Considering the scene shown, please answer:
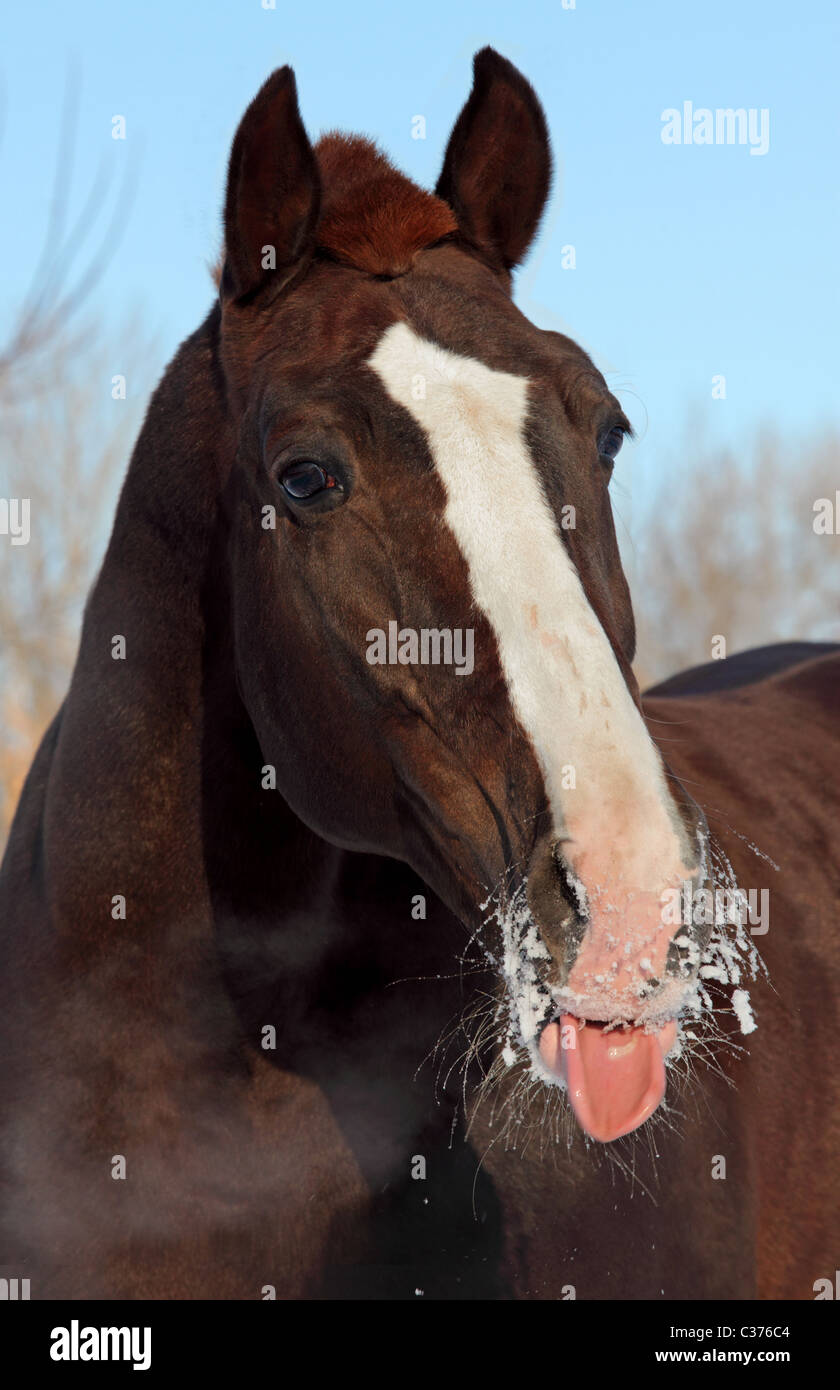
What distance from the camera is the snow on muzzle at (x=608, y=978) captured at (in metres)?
2.02

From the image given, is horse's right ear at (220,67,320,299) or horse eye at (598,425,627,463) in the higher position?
horse's right ear at (220,67,320,299)

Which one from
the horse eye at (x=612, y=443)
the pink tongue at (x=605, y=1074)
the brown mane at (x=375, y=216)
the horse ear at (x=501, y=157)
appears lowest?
the pink tongue at (x=605, y=1074)

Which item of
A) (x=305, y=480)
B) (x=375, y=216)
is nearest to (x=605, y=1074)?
(x=305, y=480)

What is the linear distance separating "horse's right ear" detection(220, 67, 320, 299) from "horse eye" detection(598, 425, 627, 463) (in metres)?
0.81

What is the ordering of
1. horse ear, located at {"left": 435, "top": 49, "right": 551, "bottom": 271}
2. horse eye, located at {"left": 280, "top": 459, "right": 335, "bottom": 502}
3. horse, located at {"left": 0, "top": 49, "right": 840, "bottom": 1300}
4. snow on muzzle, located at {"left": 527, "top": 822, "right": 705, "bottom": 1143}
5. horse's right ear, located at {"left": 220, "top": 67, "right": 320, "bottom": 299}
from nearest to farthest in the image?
1. snow on muzzle, located at {"left": 527, "top": 822, "right": 705, "bottom": 1143}
2. horse, located at {"left": 0, "top": 49, "right": 840, "bottom": 1300}
3. horse eye, located at {"left": 280, "top": 459, "right": 335, "bottom": 502}
4. horse's right ear, located at {"left": 220, "top": 67, "right": 320, "bottom": 299}
5. horse ear, located at {"left": 435, "top": 49, "right": 551, "bottom": 271}

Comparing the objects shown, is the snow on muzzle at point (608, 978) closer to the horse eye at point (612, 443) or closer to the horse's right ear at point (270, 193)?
the horse eye at point (612, 443)

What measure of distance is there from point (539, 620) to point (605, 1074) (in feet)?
2.42

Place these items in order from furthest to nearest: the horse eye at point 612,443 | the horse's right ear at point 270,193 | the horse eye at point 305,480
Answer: the horse's right ear at point 270,193 → the horse eye at point 612,443 → the horse eye at point 305,480

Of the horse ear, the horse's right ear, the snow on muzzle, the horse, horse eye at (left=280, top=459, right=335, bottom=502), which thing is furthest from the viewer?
the horse ear

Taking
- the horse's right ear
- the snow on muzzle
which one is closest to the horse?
the horse's right ear

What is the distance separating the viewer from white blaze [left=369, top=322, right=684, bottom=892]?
2051 millimetres

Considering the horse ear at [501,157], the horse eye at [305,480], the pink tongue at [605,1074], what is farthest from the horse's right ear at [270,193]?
the pink tongue at [605,1074]

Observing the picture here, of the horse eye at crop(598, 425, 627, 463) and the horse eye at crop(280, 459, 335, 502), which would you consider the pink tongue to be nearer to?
the horse eye at crop(280, 459, 335, 502)

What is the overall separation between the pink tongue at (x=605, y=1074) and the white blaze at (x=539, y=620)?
27 centimetres
